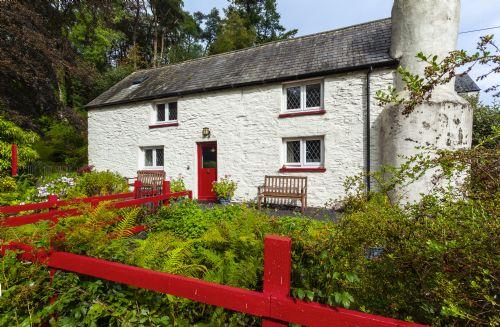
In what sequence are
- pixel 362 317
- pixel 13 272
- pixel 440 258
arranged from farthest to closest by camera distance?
pixel 13 272 < pixel 440 258 < pixel 362 317

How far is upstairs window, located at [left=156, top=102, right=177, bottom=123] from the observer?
1340 cm

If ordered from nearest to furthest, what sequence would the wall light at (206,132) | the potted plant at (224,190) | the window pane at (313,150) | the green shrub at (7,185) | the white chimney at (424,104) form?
the white chimney at (424,104) < the green shrub at (7,185) < the window pane at (313,150) < the potted plant at (224,190) < the wall light at (206,132)

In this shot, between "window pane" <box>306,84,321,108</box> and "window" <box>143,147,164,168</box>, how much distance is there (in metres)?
7.29

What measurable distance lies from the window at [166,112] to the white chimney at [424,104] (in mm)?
9062

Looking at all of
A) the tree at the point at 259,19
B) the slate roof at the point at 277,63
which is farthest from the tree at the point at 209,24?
the slate roof at the point at 277,63

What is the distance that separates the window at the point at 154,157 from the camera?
537 inches

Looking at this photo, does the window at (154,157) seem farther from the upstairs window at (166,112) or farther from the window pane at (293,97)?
the window pane at (293,97)

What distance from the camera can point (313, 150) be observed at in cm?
1041

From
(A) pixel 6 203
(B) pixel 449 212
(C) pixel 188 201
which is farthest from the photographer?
(A) pixel 6 203

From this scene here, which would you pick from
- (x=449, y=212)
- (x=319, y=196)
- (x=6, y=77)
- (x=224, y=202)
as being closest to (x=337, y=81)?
(x=319, y=196)

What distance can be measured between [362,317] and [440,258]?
0.76 m

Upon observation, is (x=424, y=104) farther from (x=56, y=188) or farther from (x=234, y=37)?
(x=234, y=37)

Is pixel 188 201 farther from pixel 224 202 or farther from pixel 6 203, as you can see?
pixel 6 203

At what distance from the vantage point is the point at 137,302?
6.99ft
